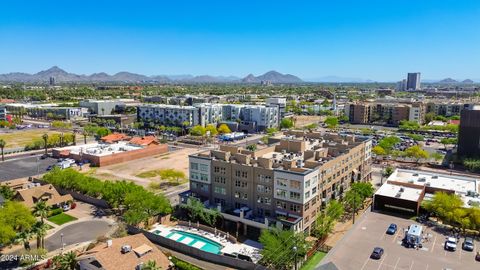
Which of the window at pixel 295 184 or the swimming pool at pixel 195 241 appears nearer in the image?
the swimming pool at pixel 195 241

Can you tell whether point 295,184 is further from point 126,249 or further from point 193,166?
point 126,249

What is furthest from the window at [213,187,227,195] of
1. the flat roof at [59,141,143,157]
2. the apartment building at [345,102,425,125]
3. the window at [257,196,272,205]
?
the apartment building at [345,102,425,125]

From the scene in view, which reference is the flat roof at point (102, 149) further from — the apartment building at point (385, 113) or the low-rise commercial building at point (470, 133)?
the apartment building at point (385, 113)

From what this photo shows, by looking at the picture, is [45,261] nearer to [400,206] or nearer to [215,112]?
[400,206]

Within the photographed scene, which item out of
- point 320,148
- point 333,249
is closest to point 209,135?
point 320,148

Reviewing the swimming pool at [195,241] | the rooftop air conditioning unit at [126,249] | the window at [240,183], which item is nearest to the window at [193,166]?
the window at [240,183]
